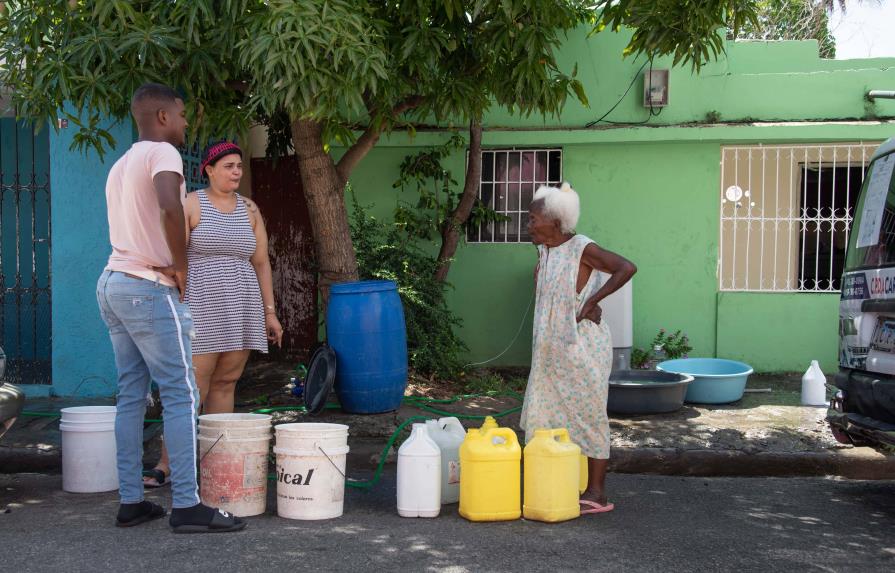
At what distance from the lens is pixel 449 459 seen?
464 cm

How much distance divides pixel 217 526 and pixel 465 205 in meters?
4.91

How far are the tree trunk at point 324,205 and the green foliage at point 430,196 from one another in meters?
1.87

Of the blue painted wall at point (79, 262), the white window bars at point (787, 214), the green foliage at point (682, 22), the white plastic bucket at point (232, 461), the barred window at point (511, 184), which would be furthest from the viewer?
the barred window at point (511, 184)

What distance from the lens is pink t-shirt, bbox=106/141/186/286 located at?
394 centimetres

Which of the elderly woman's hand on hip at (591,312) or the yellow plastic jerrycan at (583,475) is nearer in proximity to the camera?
the elderly woman's hand on hip at (591,312)

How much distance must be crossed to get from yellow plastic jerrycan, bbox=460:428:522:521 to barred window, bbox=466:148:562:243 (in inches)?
186

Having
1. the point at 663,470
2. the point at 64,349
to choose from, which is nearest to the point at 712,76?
the point at 663,470

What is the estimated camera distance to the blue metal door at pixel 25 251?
728cm

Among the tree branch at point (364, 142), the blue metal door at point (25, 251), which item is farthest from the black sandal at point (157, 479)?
the blue metal door at point (25, 251)

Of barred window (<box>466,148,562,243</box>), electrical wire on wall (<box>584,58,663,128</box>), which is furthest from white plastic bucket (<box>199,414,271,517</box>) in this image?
electrical wire on wall (<box>584,58,663,128</box>)

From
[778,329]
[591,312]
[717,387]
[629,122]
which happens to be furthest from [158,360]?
[778,329]

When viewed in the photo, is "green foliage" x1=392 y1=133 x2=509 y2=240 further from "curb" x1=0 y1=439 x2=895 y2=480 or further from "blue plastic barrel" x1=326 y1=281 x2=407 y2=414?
"curb" x1=0 y1=439 x2=895 y2=480

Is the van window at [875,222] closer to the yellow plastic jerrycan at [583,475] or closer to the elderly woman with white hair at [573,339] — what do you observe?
the elderly woman with white hair at [573,339]

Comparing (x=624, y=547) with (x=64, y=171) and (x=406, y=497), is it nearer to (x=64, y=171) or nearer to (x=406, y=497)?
(x=406, y=497)
